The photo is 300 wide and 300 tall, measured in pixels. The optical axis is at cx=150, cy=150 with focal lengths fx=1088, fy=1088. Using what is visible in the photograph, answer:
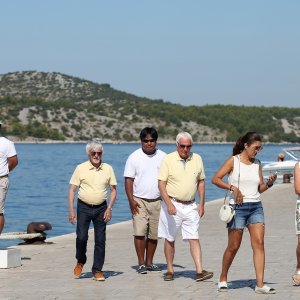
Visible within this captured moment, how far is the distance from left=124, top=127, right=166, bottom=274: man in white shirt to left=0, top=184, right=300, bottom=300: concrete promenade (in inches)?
14.4

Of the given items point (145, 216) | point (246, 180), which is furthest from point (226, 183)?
point (145, 216)

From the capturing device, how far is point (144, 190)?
1291 centimetres

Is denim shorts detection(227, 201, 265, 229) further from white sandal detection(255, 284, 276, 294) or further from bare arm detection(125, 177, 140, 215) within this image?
bare arm detection(125, 177, 140, 215)

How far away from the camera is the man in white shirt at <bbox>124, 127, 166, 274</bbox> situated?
12828 millimetres

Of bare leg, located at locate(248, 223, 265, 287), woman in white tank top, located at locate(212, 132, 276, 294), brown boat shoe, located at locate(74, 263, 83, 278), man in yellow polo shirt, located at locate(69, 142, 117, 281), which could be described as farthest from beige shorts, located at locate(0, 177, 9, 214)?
bare leg, located at locate(248, 223, 265, 287)

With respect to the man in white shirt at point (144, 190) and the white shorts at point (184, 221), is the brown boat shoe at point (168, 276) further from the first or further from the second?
the man in white shirt at point (144, 190)

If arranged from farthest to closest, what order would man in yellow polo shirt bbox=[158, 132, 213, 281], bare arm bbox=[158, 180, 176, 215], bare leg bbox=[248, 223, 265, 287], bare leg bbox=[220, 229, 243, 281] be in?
man in yellow polo shirt bbox=[158, 132, 213, 281] < bare arm bbox=[158, 180, 176, 215] < bare leg bbox=[220, 229, 243, 281] < bare leg bbox=[248, 223, 265, 287]

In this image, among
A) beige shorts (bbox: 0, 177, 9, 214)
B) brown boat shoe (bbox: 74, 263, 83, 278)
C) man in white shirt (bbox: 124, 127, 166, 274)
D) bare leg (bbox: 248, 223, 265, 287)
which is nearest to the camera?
bare leg (bbox: 248, 223, 265, 287)

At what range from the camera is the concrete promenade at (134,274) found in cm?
1105

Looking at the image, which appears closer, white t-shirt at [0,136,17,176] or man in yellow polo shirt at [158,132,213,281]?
man in yellow polo shirt at [158,132,213,281]

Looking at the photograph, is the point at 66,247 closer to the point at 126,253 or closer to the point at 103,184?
the point at 126,253

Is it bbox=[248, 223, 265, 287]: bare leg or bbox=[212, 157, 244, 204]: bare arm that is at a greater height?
bbox=[212, 157, 244, 204]: bare arm

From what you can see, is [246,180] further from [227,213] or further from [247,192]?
[227,213]

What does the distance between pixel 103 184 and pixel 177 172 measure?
97 centimetres
